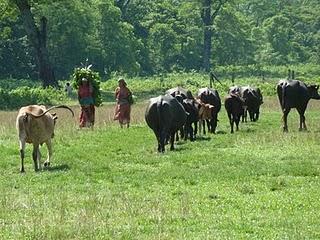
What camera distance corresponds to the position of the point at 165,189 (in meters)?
14.3

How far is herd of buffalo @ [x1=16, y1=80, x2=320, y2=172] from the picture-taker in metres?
17.0

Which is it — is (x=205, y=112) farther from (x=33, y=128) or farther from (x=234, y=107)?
(x=33, y=128)

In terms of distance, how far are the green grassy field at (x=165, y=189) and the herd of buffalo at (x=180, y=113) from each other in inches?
25.3

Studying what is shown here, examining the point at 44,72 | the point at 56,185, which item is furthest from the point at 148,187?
the point at 44,72

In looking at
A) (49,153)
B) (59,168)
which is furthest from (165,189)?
(49,153)

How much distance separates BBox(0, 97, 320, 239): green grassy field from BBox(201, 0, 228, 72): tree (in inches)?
2567

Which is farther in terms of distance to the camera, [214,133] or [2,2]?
[2,2]

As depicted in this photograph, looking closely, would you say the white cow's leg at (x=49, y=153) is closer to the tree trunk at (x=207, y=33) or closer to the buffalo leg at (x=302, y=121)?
the buffalo leg at (x=302, y=121)

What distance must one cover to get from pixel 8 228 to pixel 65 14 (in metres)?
58.9

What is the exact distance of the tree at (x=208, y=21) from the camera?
89000mm

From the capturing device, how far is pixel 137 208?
12.1m

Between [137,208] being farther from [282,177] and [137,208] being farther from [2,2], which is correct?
[2,2]

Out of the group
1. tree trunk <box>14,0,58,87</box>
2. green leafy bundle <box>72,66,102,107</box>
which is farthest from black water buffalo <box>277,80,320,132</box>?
tree trunk <box>14,0,58,87</box>

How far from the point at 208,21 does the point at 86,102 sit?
67.8 metres
